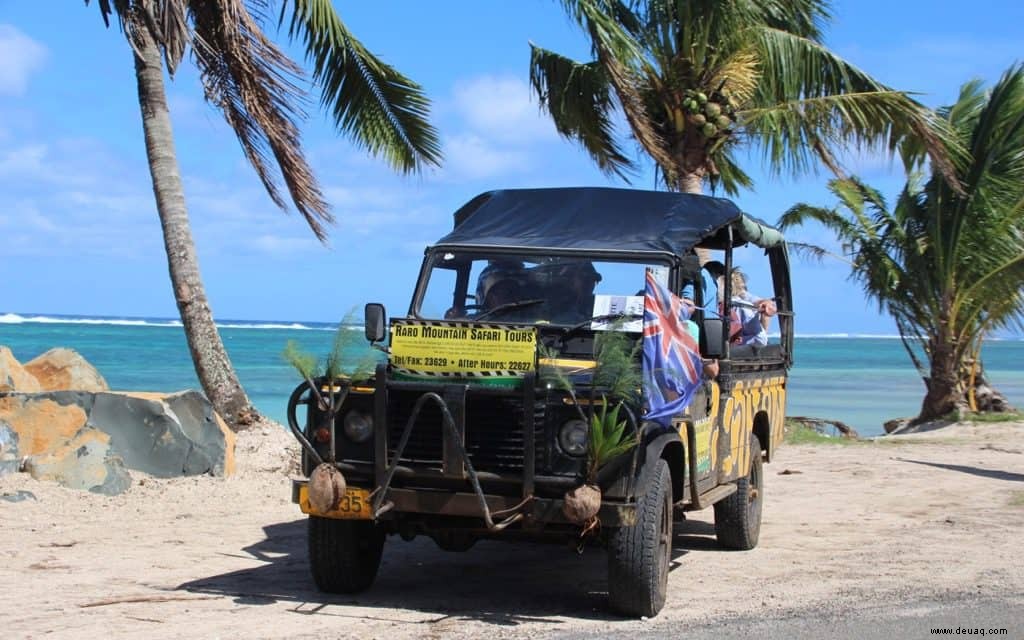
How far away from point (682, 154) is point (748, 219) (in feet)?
29.2

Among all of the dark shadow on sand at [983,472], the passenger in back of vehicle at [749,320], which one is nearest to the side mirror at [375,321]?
the passenger in back of vehicle at [749,320]

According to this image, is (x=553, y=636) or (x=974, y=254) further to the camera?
(x=974, y=254)

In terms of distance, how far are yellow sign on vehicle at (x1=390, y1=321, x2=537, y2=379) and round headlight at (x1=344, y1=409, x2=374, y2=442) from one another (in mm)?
398

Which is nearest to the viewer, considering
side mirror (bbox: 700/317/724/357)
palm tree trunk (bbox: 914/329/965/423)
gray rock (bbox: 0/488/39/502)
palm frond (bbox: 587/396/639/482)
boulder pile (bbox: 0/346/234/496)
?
palm frond (bbox: 587/396/639/482)

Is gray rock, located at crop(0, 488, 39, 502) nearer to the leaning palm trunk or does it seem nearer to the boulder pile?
the boulder pile

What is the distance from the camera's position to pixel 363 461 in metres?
6.86

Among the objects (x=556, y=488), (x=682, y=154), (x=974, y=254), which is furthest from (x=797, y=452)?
(x=556, y=488)

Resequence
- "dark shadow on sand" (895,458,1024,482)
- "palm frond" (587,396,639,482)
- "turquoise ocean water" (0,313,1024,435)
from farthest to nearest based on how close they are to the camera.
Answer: "turquoise ocean water" (0,313,1024,435)
"dark shadow on sand" (895,458,1024,482)
"palm frond" (587,396,639,482)

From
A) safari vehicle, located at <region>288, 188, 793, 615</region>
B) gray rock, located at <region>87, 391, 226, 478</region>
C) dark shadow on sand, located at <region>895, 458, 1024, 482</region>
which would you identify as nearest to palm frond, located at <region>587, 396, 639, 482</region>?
safari vehicle, located at <region>288, 188, 793, 615</region>

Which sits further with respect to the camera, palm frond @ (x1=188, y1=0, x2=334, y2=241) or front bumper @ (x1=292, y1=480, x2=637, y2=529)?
palm frond @ (x1=188, y1=0, x2=334, y2=241)

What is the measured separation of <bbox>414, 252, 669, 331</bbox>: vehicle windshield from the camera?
7.72 m

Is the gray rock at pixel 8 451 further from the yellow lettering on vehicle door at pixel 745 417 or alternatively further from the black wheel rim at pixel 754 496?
the black wheel rim at pixel 754 496

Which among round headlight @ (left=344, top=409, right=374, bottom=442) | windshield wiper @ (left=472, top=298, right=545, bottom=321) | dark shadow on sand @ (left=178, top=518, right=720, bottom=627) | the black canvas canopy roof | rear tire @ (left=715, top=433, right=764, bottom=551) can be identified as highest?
the black canvas canopy roof

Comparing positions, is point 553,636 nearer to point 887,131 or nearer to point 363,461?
point 363,461
